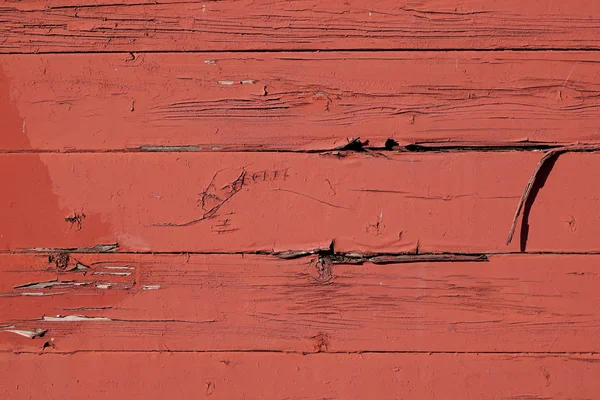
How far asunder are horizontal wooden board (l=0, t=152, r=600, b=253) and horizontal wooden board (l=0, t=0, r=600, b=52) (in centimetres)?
16

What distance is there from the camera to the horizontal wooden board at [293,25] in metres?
0.76

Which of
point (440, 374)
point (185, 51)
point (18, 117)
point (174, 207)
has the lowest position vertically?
point (440, 374)

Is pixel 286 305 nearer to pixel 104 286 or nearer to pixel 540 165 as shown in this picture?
pixel 104 286

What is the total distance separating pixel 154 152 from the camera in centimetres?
79

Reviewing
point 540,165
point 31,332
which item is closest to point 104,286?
point 31,332

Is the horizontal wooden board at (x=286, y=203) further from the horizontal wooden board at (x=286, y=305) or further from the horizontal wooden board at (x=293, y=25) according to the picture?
the horizontal wooden board at (x=293, y=25)

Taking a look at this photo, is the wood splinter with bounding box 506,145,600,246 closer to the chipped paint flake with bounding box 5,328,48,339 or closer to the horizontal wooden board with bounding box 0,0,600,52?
the horizontal wooden board with bounding box 0,0,600,52

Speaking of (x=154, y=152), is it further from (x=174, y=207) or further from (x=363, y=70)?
(x=363, y=70)

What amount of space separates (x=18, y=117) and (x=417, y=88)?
0.58 m

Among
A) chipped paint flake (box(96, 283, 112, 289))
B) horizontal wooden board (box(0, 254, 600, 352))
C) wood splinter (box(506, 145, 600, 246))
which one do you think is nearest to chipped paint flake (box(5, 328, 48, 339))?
horizontal wooden board (box(0, 254, 600, 352))

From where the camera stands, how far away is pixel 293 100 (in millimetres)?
782

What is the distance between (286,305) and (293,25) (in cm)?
41

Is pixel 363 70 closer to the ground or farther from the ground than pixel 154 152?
farther from the ground

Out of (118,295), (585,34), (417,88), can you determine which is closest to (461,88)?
(417,88)
